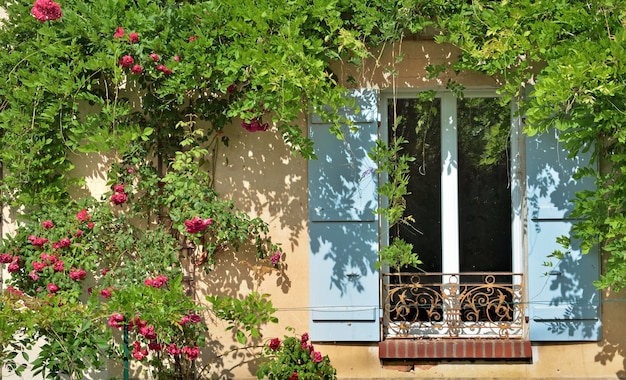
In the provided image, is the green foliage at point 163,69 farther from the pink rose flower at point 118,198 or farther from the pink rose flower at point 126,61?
the pink rose flower at point 118,198

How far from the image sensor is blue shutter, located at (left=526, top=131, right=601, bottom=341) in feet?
21.6

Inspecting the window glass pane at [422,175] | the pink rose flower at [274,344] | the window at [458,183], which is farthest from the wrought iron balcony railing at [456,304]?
the pink rose flower at [274,344]

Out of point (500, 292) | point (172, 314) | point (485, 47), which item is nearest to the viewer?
point (172, 314)

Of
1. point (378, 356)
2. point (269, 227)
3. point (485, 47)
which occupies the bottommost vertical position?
point (378, 356)

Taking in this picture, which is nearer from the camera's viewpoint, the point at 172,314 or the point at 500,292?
the point at 172,314

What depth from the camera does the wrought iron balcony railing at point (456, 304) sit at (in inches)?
262

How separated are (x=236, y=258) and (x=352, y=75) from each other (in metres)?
1.55

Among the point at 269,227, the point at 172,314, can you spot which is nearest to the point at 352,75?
the point at 269,227

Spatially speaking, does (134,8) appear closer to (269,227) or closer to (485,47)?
(269,227)

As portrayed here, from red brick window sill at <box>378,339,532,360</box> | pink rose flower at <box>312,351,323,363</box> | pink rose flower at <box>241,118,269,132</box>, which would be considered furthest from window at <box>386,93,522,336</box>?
pink rose flower at <box>241,118,269,132</box>

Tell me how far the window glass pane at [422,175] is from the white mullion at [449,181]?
47 mm

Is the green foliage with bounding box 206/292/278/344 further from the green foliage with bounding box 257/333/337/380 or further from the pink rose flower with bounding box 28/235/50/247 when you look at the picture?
the pink rose flower with bounding box 28/235/50/247

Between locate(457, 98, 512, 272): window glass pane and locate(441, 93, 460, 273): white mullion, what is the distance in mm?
54

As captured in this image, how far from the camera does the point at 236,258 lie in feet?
22.4
